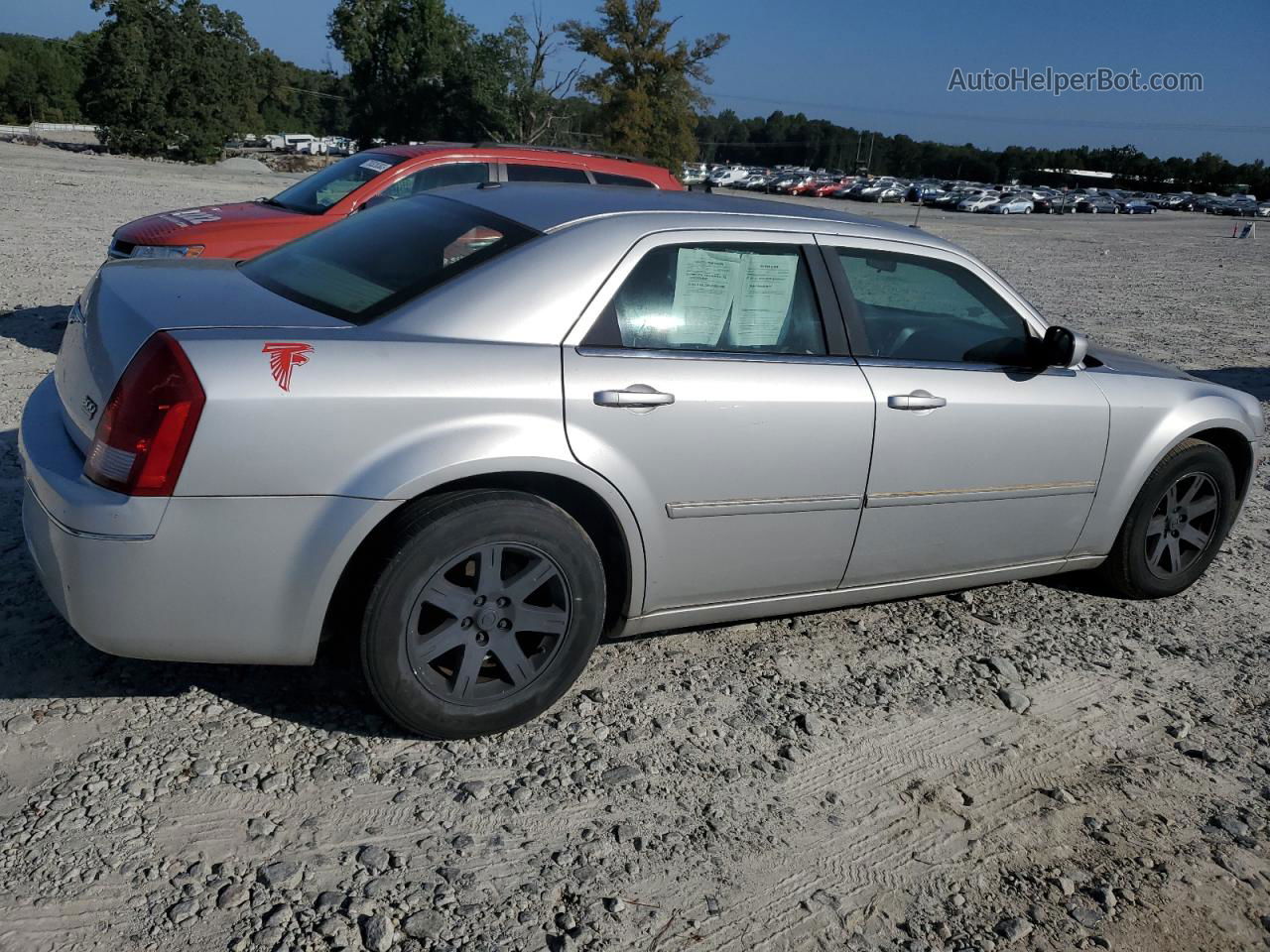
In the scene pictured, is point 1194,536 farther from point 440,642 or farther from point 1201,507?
point 440,642

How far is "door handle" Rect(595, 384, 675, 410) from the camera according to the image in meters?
3.29

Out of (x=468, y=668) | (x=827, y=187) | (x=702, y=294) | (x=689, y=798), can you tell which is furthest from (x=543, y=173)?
(x=827, y=187)

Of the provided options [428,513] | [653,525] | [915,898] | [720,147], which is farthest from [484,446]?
[720,147]

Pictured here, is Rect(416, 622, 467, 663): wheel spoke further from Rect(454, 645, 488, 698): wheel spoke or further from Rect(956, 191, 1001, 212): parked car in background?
Rect(956, 191, 1001, 212): parked car in background

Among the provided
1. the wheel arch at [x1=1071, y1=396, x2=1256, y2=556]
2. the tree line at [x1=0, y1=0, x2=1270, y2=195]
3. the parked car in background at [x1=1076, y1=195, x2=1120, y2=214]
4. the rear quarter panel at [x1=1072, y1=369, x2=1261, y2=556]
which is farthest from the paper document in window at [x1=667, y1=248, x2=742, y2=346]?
the parked car in background at [x1=1076, y1=195, x2=1120, y2=214]

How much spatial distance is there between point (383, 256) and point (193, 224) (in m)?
4.59

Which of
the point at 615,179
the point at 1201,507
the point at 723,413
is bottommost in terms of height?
the point at 1201,507

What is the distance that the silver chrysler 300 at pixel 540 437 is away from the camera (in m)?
2.89

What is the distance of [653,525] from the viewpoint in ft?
11.3

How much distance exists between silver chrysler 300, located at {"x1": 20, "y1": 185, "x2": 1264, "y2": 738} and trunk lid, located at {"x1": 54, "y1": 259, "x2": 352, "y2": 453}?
2cm

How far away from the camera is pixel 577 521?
3.47 m

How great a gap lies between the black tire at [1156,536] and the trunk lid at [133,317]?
343cm

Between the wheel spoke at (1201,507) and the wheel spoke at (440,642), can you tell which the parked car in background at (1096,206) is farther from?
the wheel spoke at (440,642)

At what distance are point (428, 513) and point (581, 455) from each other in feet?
1.62
